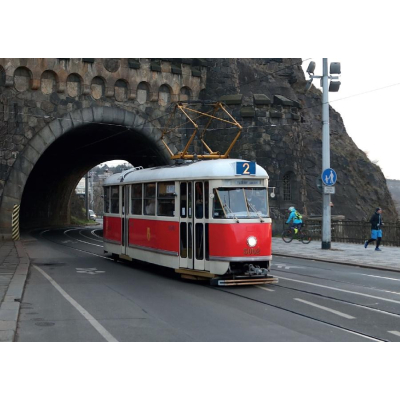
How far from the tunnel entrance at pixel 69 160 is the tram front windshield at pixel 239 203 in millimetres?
19665

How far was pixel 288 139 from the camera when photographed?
34.8 metres

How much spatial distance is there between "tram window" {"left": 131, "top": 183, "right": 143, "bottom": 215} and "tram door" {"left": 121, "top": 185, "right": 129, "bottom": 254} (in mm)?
584

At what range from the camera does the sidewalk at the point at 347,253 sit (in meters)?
19.5

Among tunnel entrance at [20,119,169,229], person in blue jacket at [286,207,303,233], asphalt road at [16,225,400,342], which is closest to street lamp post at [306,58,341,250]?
person in blue jacket at [286,207,303,233]

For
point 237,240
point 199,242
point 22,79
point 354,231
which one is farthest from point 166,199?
point 22,79

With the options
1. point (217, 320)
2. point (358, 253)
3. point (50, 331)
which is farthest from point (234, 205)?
point (358, 253)

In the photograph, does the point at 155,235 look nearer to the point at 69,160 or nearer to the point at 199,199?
the point at 199,199

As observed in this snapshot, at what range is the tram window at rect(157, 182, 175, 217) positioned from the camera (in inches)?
612

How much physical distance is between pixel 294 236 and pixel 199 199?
16970 mm

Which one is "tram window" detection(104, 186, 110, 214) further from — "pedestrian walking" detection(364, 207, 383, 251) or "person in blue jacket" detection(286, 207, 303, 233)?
"person in blue jacket" detection(286, 207, 303, 233)

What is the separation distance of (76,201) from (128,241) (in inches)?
2300

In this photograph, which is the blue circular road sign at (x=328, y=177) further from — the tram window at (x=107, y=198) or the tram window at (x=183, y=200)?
the tram window at (x=183, y=200)
